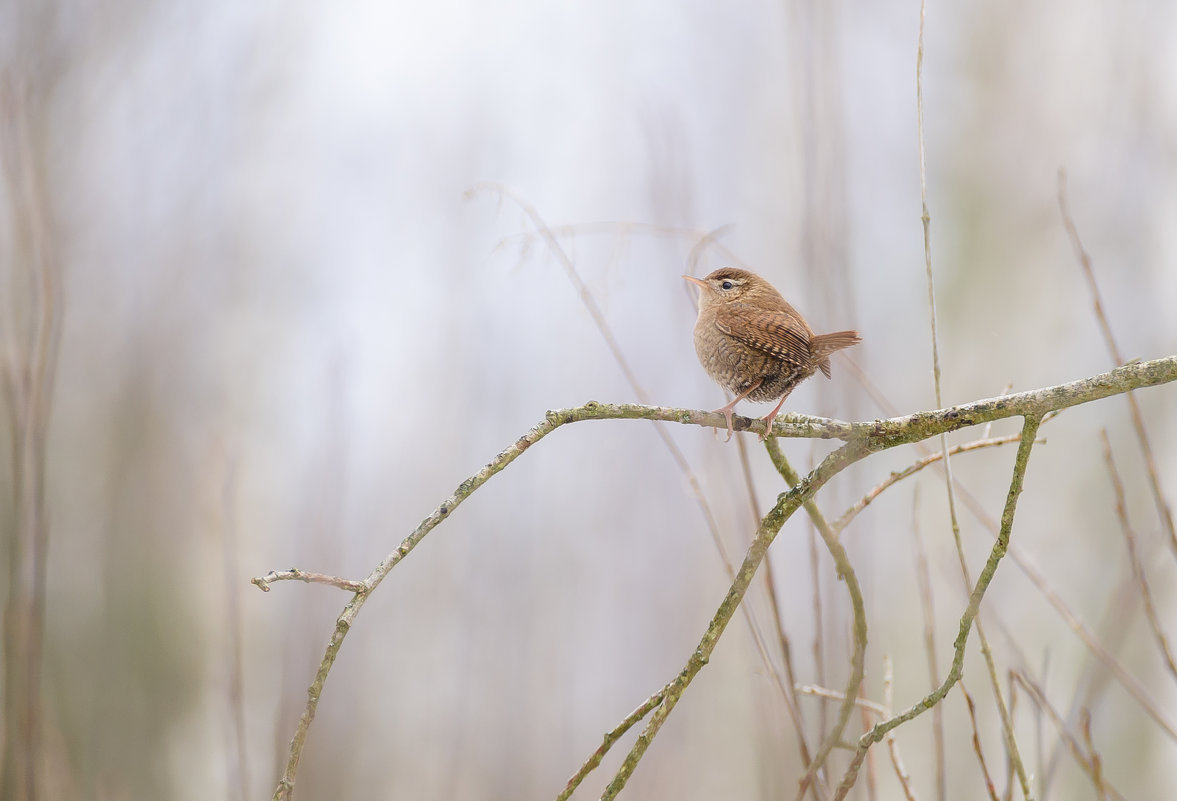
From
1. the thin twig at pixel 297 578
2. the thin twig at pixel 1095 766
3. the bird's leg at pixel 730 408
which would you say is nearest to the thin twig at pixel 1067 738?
the thin twig at pixel 1095 766

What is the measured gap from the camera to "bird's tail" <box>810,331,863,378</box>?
1.46 metres

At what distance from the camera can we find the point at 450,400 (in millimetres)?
4973

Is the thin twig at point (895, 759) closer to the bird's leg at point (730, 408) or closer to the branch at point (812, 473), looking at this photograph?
the branch at point (812, 473)

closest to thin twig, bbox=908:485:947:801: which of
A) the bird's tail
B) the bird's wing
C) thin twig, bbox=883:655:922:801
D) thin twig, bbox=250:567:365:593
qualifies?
thin twig, bbox=883:655:922:801

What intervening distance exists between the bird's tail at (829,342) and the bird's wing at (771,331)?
2cm

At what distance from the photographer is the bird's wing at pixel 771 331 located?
5.30 feet

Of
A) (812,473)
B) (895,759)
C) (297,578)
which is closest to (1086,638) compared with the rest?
(895,759)

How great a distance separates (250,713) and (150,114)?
10.7 feet

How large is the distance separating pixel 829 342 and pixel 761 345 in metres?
0.17

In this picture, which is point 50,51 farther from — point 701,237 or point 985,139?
point 985,139

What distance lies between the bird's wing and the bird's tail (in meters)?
0.02

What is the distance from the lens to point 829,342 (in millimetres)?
1516

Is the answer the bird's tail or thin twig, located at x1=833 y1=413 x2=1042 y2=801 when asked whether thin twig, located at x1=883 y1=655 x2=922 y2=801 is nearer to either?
thin twig, located at x1=833 y1=413 x2=1042 y2=801

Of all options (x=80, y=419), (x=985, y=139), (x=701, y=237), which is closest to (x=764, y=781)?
(x=701, y=237)
